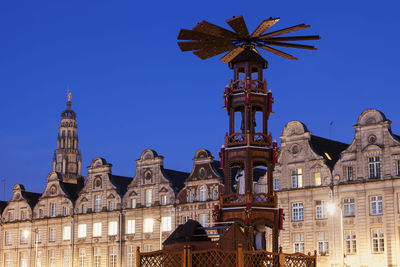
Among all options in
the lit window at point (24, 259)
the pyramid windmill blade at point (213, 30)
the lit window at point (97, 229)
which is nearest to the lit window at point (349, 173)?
the lit window at point (97, 229)

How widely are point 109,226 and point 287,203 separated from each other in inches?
755

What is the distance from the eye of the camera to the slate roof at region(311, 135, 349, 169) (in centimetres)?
5152

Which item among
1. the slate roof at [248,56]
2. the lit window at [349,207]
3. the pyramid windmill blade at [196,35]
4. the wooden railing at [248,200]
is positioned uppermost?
the pyramid windmill blade at [196,35]

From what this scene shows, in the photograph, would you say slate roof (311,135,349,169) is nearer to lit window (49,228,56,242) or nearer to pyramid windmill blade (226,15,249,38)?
pyramid windmill blade (226,15,249,38)

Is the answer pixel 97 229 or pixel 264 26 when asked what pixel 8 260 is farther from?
pixel 264 26

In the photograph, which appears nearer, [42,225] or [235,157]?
[235,157]

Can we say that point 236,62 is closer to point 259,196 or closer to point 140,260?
point 259,196

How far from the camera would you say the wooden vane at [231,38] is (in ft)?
82.9

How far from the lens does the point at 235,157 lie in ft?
86.1

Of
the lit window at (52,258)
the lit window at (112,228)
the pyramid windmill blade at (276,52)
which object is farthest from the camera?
the lit window at (52,258)

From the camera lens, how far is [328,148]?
5384cm

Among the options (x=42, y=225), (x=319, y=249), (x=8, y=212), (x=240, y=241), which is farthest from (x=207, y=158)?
(x=240, y=241)

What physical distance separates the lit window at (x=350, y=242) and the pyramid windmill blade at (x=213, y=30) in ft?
90.0

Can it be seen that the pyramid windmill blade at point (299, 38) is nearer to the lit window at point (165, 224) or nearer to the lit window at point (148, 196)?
the lit window at point (165, 224)
